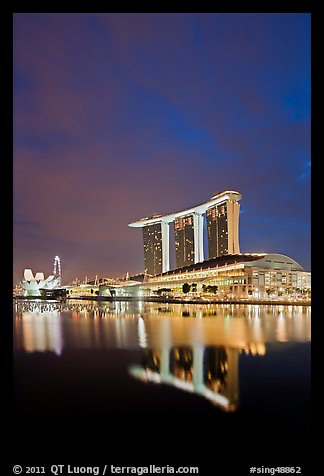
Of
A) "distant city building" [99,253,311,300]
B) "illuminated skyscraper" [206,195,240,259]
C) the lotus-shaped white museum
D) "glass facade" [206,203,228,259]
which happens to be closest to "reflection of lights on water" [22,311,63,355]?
"distant city building" [99,253,311,300]

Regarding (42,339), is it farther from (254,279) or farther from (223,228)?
(223,228)

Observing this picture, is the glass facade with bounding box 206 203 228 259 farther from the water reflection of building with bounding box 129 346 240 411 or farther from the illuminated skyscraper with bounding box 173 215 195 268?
the water reflection of building with bounding box 129 346 240 411

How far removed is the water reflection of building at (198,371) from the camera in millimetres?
4008

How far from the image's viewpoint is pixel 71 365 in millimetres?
5520

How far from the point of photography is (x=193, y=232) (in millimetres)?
56531

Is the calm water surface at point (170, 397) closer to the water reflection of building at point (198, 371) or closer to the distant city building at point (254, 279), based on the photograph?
the water reflection of building at point (198, 371)

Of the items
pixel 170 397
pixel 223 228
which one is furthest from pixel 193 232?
pixel 170 397

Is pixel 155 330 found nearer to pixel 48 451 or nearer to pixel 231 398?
pixel 231 398

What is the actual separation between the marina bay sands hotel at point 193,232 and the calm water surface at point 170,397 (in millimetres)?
41078

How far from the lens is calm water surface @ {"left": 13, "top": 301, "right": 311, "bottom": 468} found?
108 inches

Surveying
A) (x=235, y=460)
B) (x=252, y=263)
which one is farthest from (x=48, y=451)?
(x=252, y=263)

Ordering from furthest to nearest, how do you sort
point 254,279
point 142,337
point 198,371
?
point 254,279 → point 142,337 → point 198,371

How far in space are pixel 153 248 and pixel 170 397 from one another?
59139 millimetres
